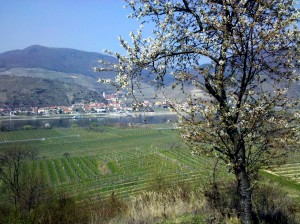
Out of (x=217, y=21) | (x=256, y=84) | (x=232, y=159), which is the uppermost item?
(x=217, y=21)

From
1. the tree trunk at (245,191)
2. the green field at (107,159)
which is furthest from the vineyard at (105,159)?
the tree trunk at (245,191)

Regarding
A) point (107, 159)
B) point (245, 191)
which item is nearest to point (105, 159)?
point (107, 159)

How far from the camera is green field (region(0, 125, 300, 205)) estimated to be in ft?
172

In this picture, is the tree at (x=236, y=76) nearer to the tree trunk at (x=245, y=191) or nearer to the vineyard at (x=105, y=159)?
the tree trunk at (x=245, y=191)

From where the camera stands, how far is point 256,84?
194 inches

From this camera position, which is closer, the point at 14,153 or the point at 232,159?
the point at 232,159

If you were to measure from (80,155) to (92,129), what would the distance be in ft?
129

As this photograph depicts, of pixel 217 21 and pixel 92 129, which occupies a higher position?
pixel 217 21

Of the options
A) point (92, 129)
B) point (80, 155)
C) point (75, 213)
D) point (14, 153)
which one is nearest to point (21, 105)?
point (92, 129)

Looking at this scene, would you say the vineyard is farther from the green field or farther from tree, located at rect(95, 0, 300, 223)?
tree, located at rect(95, 0, 300, 223)

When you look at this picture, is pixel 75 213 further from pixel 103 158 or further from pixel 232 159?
pixel 103 158

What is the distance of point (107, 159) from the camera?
2938 inches

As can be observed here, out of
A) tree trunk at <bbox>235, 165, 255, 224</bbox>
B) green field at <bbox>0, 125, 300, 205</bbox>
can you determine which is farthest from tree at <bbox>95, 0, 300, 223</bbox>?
green field at <bbox>0, 125, 300, 205</bbox>

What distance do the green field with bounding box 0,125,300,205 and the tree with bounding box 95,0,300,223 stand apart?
106 ft
